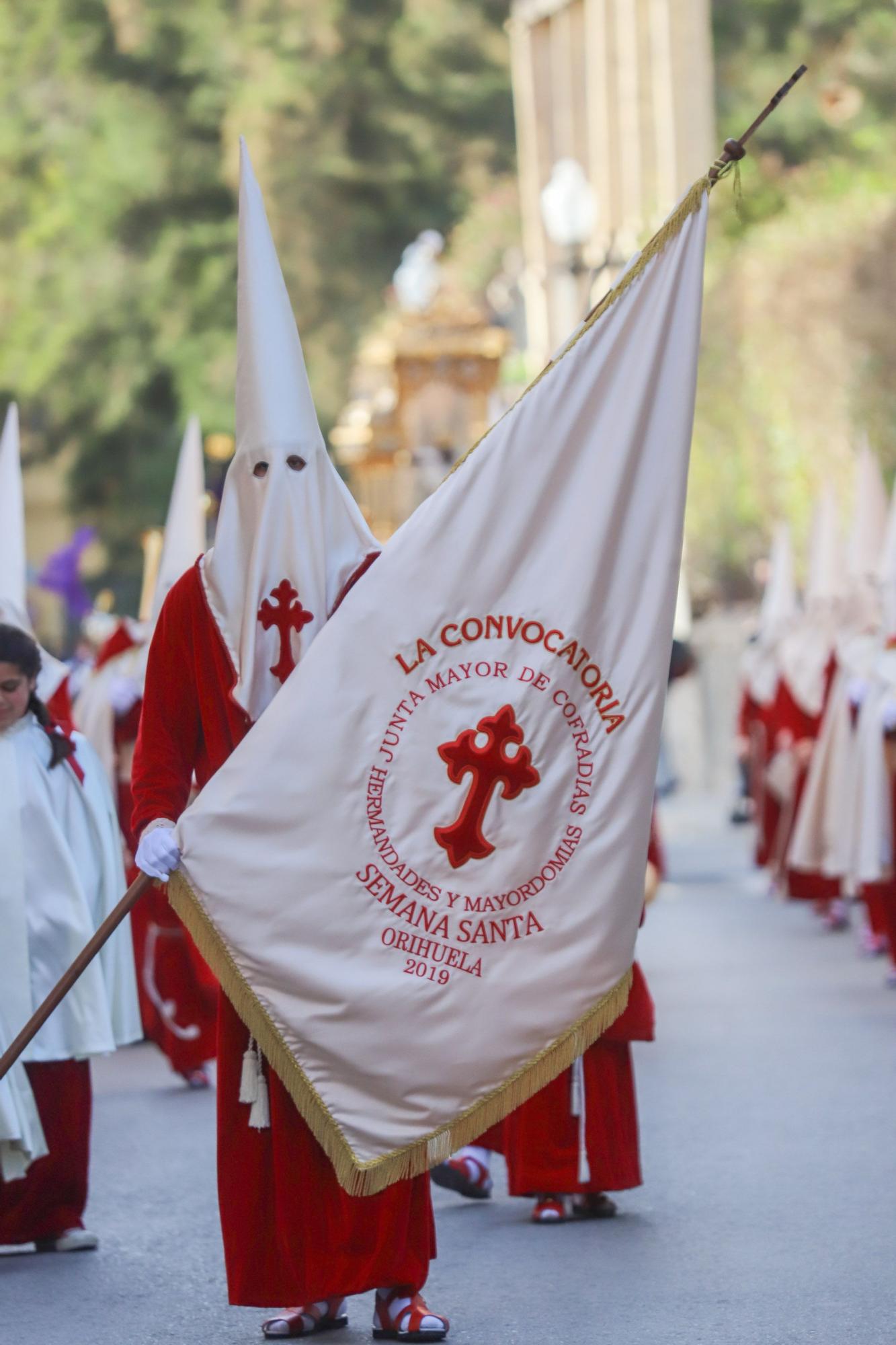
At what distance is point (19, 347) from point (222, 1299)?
29.7 meters

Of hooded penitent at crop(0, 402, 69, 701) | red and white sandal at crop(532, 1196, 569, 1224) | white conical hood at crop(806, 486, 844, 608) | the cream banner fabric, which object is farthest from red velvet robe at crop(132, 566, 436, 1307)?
white conical hood at crop(806, 486, 844, 608)

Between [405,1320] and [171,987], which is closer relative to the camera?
[405,1320]

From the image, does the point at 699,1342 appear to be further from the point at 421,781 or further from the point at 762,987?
the point at 762,987

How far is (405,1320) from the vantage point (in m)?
5.30

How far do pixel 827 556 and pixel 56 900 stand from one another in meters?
9.37

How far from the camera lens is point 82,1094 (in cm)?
665

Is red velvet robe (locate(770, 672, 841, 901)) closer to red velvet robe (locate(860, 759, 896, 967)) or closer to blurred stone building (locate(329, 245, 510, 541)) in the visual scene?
red velvet robe (locate(860, 759, 896, 967))

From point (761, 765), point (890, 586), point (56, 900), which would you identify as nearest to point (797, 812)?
point (761, 765)

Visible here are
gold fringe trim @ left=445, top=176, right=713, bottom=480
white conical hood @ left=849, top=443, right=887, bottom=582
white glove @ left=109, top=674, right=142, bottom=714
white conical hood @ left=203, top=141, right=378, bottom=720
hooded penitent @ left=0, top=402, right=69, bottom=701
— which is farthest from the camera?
white conical hood @ left=849, top=443, right=887, bottom=582

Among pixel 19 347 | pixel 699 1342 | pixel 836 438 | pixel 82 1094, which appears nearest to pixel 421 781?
pixel 699 1342

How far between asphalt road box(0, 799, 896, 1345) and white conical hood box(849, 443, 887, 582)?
3.90 meters

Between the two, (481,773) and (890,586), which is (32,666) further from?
(890,586)

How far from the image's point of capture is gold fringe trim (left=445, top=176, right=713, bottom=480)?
536 cm

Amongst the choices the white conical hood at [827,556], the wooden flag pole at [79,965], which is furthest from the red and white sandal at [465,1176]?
the white conical hood at [827,556]
